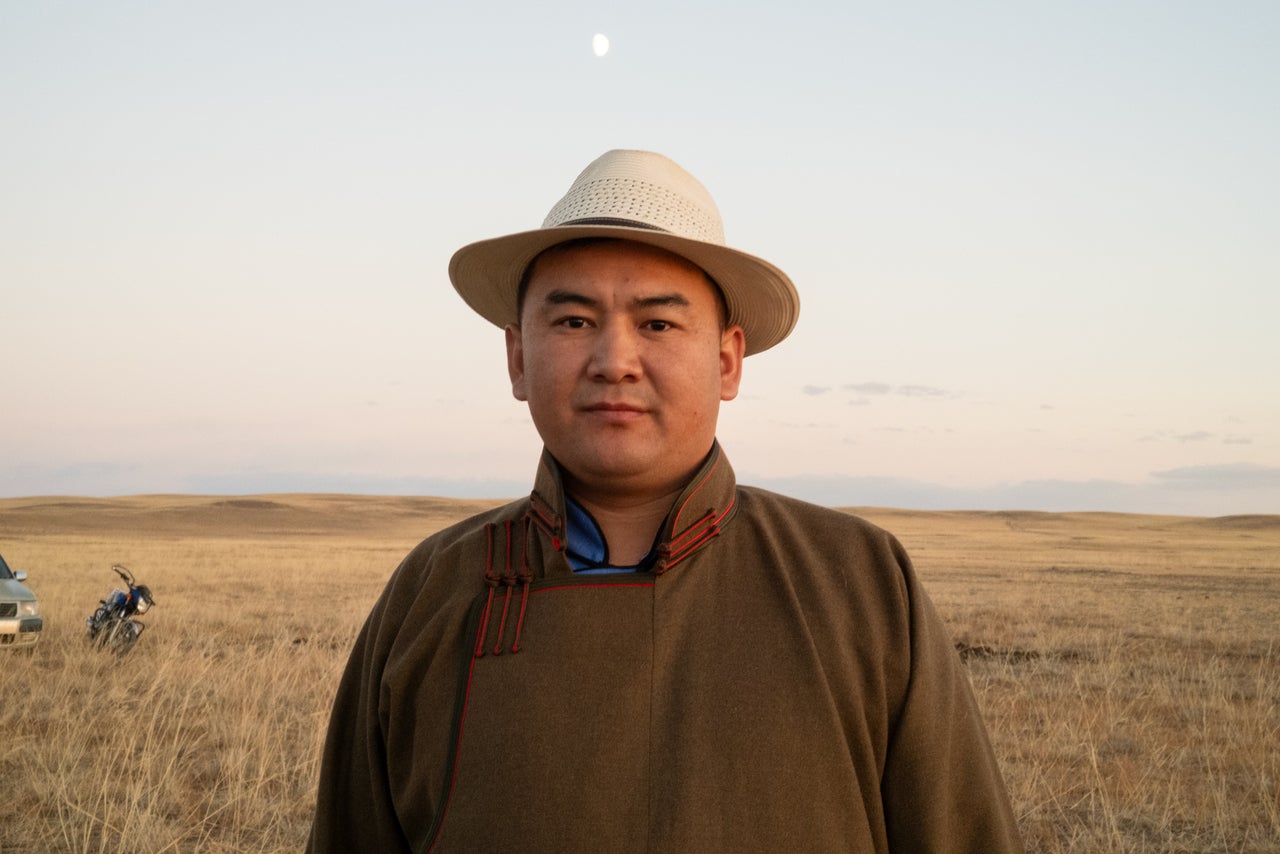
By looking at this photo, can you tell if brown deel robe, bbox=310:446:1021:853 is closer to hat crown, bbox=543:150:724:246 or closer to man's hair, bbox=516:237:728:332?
man's hair, bbox=516:237:728:332

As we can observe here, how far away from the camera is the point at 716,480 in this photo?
2080 mm

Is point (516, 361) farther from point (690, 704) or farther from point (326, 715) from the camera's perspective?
point (326, 715)

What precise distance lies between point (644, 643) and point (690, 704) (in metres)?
0.14

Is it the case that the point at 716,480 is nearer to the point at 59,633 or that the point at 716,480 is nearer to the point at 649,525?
the point at 649,525

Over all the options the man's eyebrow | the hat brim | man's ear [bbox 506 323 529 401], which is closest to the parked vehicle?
the hat brim

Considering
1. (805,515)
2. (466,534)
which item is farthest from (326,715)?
(805,515)

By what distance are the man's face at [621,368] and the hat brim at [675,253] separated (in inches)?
2.5

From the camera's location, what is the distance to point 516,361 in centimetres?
236

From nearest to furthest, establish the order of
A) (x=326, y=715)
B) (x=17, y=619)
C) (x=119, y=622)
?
(x=326, y=715)
(x=17, y=619)
(x=119, y=622)

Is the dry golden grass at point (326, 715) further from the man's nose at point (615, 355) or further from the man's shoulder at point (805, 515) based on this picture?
the man's nose at point (615, 355)

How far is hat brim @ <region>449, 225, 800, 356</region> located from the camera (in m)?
2.08

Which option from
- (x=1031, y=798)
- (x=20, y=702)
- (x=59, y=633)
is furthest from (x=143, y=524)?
(x=1031, y=798)

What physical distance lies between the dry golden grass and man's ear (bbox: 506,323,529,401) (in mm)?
3545

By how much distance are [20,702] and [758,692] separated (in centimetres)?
770
